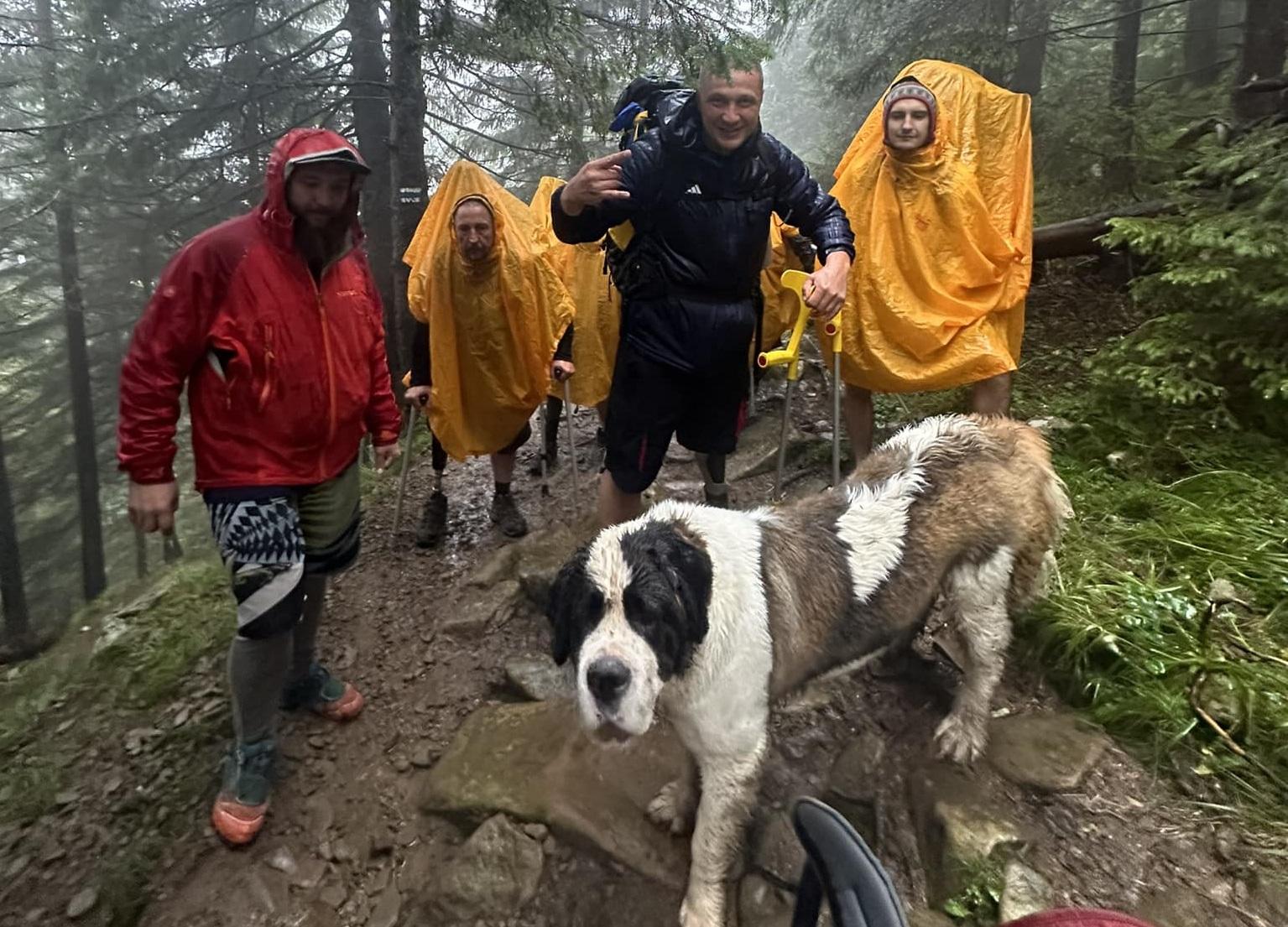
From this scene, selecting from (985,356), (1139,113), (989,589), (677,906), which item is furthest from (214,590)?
(1139,113)

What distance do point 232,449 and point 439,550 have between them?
275 cm

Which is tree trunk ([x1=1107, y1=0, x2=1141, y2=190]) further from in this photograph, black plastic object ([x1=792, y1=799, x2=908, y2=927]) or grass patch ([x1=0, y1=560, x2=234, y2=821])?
grass patch ([x1=0, y1=560, x2=234, y2=821])

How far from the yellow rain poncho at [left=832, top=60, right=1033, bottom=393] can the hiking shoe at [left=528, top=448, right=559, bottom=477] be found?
10.1 ft

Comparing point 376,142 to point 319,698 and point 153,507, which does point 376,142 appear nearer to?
A: point 319,698

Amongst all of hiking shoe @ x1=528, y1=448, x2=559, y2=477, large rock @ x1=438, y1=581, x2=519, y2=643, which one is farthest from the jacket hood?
hiking shoe @ x1=528, y1=448, x2=559, y2=477

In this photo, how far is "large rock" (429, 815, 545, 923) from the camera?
240 centimetres

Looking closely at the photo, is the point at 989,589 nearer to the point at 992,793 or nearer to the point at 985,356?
the point at 992,793

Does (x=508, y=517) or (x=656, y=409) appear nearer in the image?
(x=656, y=409)

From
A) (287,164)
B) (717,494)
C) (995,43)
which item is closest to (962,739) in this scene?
(717,494)

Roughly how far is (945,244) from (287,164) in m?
3.63

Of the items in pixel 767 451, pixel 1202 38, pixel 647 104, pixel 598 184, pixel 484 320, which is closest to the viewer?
pixel 598 184

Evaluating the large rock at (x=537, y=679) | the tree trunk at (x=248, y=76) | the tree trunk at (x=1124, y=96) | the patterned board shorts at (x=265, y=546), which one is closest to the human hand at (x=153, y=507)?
the patterned board shorts at (x=265, y=546)

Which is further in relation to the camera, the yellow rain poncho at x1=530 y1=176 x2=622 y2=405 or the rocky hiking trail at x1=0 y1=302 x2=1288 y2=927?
the yellow rain poncho at x1=530 y1=176 x2=622 y2=405

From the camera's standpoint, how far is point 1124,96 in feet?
28.1
